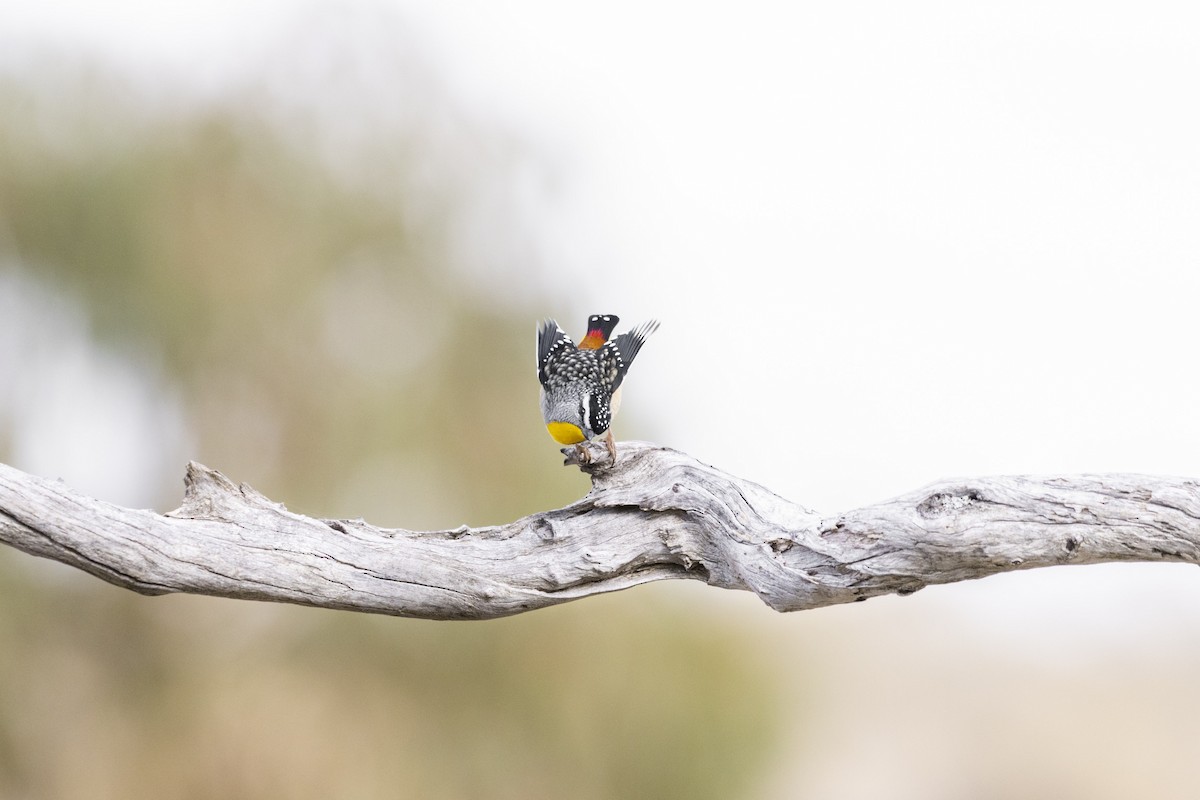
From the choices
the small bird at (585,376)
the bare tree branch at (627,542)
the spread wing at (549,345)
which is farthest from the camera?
the spread wing at (549,345)

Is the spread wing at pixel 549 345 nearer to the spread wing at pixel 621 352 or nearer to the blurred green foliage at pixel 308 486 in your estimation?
the spread wing at pixel 621 352

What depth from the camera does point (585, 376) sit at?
125 inches

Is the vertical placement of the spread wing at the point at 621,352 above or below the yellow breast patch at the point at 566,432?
above

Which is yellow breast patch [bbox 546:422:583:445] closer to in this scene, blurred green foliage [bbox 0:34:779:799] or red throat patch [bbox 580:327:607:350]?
red throat patch [bbox 580:327:607:350]

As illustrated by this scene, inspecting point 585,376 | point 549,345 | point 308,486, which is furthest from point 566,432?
point 308,486

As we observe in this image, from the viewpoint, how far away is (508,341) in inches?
250

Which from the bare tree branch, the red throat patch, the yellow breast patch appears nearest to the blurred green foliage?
the red throat patch

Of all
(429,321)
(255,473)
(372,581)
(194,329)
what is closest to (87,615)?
(255,473)

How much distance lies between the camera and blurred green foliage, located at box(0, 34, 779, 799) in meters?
5.54

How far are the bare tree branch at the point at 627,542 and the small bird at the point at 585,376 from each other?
0.30 meters

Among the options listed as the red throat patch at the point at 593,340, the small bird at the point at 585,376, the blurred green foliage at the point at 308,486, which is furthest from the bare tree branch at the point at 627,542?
the blurred green foliage at the point at 308,486

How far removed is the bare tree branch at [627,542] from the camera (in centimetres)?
226

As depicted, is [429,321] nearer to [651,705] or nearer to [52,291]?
[52,291]

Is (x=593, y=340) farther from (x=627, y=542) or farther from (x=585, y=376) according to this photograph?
(x=627, y=542)
